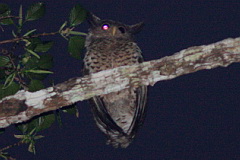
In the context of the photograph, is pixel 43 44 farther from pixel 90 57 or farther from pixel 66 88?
pixel 90 57

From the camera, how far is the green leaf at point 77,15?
1852 mm

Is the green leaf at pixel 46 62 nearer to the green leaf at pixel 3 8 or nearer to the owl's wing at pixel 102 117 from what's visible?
the green leaf at pixel 3 8

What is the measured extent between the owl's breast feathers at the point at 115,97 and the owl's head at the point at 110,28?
12 centimetres

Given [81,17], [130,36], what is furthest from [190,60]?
[130,36]

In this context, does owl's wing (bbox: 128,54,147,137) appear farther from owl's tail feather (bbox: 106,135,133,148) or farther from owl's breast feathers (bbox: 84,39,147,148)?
owl's tail feather (bbox: 106,135,133,148)

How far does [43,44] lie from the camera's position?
193cm

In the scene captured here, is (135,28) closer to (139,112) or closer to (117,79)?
(139,112)

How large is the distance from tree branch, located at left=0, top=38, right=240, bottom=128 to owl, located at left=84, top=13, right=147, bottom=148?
1.00 metres

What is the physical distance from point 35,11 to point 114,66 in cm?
133

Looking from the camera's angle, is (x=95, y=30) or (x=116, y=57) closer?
(x=116, y=57)

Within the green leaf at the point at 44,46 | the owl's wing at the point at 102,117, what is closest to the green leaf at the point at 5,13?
the green leaf at the point at 44,46

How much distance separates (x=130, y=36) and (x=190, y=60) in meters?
1.57

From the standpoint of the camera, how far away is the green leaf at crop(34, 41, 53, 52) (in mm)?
1919

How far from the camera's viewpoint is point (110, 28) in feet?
11.0
